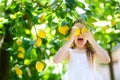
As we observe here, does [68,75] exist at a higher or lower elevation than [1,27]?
lower

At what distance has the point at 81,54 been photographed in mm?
2826

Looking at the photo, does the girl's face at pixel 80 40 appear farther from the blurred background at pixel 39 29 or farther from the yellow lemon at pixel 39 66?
the yellow lemon at pixel 39 66

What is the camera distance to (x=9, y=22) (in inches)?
133

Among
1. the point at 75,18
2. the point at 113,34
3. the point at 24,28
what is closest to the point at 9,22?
the point at 24,28

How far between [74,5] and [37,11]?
0.67m

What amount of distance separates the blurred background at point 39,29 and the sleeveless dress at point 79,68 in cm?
19

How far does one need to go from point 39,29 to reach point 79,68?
61 cm

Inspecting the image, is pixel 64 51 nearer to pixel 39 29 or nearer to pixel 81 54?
pixel 81 54

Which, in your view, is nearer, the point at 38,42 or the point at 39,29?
the point at 38,42

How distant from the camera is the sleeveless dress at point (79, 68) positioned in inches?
109

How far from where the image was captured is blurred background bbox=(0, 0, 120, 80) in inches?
112

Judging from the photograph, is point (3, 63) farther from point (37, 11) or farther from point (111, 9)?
point (111, 9)

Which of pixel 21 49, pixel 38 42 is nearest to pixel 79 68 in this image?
pixel 38 42

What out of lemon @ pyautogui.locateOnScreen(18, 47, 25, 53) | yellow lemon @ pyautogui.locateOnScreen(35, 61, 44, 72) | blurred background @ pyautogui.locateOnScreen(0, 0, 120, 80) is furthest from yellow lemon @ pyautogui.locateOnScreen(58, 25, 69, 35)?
lemon @ pyautogui.locateOnScreen(18, 47, 25, 53)
